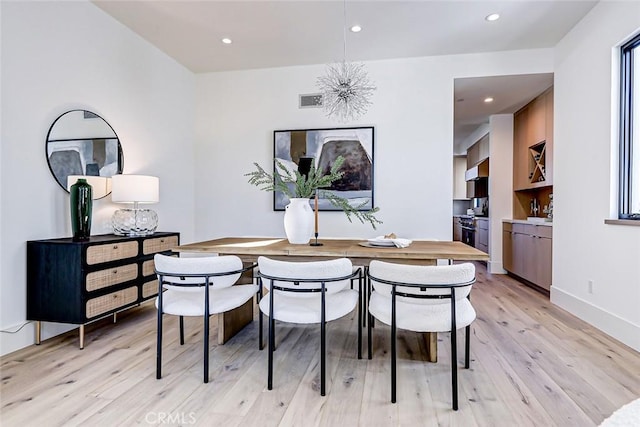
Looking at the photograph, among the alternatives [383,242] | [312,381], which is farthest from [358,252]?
[312,381]

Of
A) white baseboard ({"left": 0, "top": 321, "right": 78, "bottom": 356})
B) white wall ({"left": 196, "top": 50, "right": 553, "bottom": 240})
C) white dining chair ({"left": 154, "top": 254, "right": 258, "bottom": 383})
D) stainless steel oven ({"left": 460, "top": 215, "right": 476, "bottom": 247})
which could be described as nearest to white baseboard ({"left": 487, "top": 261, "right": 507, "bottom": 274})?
stainless steel oven ({"left": 460, "top": 215, "right": 476, "bottom": 247})

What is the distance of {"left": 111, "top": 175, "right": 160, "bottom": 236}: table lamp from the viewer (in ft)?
9.87

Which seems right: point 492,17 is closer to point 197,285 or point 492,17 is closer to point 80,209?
point 197,285

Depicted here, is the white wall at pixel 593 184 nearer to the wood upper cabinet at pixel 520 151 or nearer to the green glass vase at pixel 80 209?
the wood upper cabinet at pixel 520 151

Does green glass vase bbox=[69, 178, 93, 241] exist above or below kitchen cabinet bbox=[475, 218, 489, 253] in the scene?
above

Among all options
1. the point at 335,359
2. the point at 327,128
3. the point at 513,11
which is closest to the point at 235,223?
the point at 327,128

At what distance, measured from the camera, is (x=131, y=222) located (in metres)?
3.11

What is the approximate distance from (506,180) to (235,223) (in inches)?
171

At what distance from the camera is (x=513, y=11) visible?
3.10m

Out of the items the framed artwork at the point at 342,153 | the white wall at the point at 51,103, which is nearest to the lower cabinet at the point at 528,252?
the framed artwork at the point at 342,153

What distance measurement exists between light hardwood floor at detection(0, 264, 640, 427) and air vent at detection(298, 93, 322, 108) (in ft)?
9.37

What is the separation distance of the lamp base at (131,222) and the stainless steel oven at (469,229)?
567 centimetres

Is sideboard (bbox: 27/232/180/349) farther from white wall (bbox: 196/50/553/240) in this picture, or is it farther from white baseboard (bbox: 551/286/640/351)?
white baseboard (bbox: 551/286/640/351)

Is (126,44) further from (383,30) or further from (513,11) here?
(513,11)
